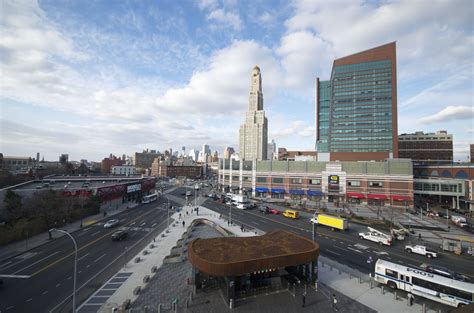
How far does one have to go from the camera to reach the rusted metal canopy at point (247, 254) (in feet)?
65.7

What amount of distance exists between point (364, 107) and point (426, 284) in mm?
97515

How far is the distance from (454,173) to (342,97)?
5214cm

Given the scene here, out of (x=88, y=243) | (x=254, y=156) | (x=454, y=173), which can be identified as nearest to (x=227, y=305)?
Result: (x=88, y=243)

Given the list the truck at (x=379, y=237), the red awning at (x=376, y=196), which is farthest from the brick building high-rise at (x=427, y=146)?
the truck at (x=379, y=237)

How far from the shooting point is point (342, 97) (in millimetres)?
108938

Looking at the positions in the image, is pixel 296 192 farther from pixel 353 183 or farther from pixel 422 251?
pixel 422 251

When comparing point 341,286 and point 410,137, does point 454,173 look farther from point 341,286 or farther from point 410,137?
point 341,286

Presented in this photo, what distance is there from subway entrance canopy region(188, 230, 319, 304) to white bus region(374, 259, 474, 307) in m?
7.72

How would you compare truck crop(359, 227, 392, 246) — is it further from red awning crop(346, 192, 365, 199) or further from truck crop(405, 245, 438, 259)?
red awning crop(346, 192, 365, 199)

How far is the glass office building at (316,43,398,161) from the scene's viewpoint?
99.3 metres

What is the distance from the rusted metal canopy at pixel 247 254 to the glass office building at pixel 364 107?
91514mm

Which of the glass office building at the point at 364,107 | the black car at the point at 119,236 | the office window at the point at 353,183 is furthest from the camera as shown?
the glass office building at the point at 364,107

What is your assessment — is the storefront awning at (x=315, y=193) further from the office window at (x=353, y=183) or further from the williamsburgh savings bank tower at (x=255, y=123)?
the williamsburgh savings bank tower at (x=255, y=123)

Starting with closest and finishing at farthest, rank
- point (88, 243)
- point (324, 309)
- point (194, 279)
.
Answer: point (324, 309), point (194, 279), point (88, 243)
